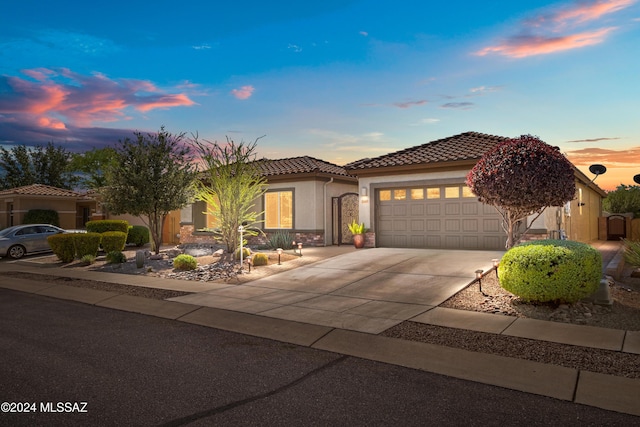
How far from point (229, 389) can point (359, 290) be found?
6.14 metres

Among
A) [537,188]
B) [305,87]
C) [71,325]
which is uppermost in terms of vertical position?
[305,87]

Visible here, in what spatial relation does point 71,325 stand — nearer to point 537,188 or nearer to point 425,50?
point 537,188

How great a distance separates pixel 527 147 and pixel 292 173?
12.2 meters

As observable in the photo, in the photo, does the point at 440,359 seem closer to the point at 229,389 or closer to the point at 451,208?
the point at 229,389

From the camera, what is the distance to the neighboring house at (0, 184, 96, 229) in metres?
30.6

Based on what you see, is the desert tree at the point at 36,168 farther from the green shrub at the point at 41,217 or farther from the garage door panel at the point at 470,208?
the garage door panel at the point at 470,208

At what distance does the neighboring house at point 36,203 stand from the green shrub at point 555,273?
31.8 metres

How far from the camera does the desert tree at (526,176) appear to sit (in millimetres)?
10273

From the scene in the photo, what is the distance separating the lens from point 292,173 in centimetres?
2103

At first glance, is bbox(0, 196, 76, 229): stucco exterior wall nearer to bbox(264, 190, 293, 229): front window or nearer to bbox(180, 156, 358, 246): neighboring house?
bbox(180, 156, 358, 246): neighboring house

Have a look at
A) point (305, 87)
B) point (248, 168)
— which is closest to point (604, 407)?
point (248, 168)

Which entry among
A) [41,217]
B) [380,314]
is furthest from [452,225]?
[41,217]

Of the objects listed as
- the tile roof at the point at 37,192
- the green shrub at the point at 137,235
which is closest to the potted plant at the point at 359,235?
the green shrub at the point at 137,235

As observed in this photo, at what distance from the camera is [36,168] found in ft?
177
